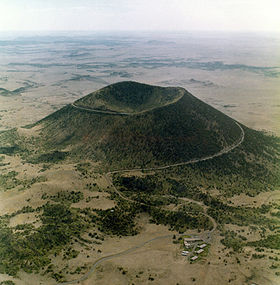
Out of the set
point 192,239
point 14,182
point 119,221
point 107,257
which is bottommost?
point 192,239

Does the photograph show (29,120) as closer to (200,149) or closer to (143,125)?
(143,125)

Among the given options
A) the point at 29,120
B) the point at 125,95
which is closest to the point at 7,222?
the point at 125,95

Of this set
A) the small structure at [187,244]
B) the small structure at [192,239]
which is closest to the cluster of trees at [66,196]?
the small structure at [192,239]

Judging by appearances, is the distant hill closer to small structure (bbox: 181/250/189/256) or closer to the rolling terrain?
the rolling terrain

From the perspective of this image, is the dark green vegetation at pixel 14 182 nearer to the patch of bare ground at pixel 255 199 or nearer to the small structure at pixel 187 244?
the small structure at pixel 187 244

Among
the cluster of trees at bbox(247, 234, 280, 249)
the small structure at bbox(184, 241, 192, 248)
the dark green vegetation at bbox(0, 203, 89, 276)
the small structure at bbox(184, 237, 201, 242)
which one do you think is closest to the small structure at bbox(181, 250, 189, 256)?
the small structure at bbox(184, 241, 192, 248)

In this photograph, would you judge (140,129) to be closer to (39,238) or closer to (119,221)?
(119,221)

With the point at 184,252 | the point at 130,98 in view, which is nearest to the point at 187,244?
the point at 184,252

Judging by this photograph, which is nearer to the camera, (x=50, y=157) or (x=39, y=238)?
(x=39, y=238)
